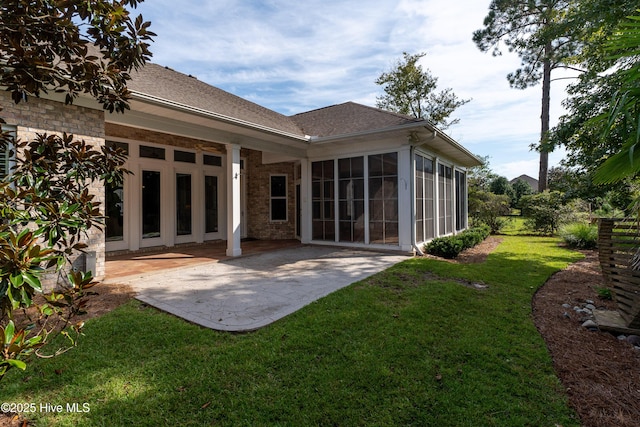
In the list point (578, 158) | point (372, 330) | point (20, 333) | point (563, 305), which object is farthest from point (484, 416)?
point (578, 158)

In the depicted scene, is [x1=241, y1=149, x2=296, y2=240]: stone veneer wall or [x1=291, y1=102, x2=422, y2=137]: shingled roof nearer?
[x1=291, y1=102, x2=422, y2=137]: shingled roof

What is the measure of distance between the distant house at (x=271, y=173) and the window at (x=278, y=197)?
0.04m

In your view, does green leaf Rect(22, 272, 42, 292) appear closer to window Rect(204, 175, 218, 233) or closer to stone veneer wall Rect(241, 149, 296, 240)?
window Rect(204, 175, 218, 233)

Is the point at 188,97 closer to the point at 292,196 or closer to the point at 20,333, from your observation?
the point at 292,196

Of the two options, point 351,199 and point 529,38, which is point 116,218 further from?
point 529,38

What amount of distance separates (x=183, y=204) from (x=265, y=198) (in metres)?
3.03

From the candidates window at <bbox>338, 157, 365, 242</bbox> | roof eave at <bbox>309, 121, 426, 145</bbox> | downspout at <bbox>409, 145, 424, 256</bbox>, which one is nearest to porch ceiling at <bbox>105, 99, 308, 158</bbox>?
roof eave at <bbox>309, 121, 426, 145</bbox>

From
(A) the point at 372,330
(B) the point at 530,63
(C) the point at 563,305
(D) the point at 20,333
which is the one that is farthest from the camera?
(B) the point at 530,63

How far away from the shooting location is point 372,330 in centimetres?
352

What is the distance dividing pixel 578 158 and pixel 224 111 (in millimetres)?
9597

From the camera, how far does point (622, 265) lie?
3750 mm

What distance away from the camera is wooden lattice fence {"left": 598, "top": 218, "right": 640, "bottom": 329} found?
3.55 metres

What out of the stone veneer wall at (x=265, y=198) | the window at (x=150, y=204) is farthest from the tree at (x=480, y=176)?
the window at (x=150, y=204)

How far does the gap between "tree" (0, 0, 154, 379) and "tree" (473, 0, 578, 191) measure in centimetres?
1436
